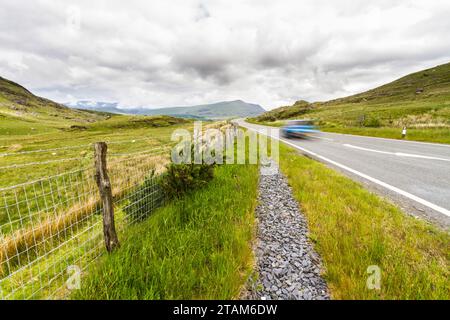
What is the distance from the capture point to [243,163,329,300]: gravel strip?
2359 mm

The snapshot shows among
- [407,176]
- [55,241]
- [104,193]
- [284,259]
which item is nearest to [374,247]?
[284,259]

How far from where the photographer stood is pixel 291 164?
813 centimetres

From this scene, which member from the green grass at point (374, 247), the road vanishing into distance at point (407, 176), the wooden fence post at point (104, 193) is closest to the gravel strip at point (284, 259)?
the green grass at point (374, 247)

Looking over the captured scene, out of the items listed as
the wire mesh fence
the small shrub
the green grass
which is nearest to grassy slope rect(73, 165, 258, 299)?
the small shrub

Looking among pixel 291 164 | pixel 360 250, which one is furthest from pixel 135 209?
pixel 291 164

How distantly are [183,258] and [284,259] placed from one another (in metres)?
1.41

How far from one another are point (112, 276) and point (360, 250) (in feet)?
10.4

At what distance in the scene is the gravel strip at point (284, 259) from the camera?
236cm

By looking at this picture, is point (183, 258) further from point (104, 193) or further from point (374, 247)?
point (374, 247)

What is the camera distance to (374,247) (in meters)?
2.79

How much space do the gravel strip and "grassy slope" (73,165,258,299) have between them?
0.21 metres

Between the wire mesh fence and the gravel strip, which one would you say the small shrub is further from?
the gravel strip
